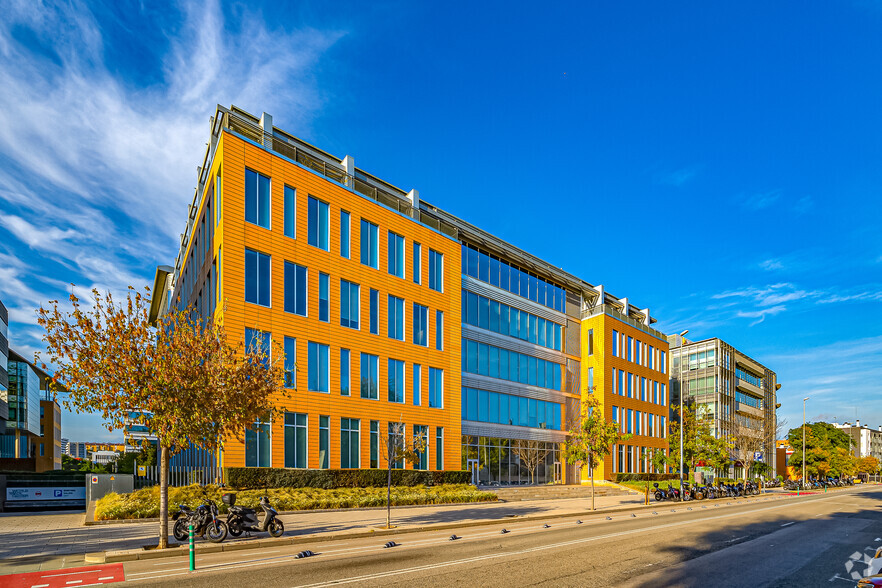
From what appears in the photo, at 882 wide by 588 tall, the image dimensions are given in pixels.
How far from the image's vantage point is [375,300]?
40.1 metres

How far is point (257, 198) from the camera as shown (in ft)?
111

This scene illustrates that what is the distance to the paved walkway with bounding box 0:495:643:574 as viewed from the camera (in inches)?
614

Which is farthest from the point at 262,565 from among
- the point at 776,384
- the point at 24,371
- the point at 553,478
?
the point at 776,384

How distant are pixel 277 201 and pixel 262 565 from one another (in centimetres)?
2378

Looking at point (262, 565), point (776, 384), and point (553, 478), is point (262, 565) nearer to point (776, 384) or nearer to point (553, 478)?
point (553, 478)

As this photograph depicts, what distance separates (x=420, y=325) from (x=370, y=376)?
21.1 feet

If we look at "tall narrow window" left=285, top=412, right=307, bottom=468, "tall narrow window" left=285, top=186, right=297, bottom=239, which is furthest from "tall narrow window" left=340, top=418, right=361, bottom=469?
"tall narrow window" left=285, top=186, right=297, bottom=239

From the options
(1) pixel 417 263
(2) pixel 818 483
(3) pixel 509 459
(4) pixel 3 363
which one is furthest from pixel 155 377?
(2) pixel 818 483

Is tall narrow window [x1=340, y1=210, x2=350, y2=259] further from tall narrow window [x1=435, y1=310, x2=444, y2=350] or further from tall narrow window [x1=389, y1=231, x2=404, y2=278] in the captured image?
tall narrow window [x1=435, y1=310, x2=444, y2=350]

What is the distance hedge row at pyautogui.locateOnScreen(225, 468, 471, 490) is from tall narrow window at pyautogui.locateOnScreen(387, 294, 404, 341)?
29.6 feet

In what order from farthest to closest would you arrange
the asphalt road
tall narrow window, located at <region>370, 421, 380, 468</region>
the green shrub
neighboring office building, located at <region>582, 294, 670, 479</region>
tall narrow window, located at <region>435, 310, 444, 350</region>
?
neighboring office building, located at <region>582, 294, 670, 479</region> → tall narrow window, located at <region>435, 310, 444, 350</region> → tall narrow window, located at <region>370, 421, 380, 468</region> → the green shrub → the asphalt road

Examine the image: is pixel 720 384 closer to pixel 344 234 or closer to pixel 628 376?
pixel 628 376

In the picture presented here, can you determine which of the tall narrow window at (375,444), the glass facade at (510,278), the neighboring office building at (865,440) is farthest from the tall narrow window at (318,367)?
the neighboring office building at (865,440)

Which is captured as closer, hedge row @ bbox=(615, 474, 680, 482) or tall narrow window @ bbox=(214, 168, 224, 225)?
tall narrow window @ bbox=(214, 168, 224, 225)
